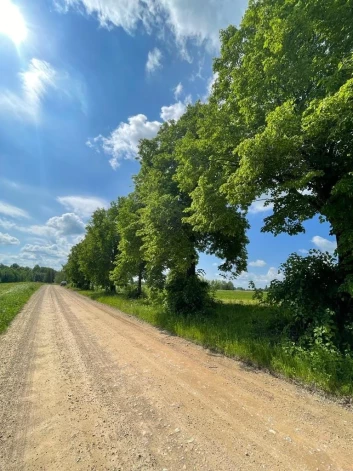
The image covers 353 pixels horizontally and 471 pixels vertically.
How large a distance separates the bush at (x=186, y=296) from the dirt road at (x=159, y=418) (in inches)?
246

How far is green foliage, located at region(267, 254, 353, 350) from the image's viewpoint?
22.3 ft

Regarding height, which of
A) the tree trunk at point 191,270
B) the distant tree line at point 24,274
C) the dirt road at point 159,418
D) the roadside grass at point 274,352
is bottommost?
the dirt road at point 159,418

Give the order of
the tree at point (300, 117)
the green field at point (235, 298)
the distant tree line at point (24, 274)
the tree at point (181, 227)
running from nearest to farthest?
the tree at point (300, 117) < the tree at point (181, 227) < the green field at point (235, 298) < the distant tree line at point (24, 274)

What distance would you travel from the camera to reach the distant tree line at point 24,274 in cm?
12679

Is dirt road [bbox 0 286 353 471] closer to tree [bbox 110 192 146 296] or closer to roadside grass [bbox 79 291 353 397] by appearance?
roadside grass [bbox 79 291 353 397]

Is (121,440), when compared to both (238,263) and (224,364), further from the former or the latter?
(238,263)

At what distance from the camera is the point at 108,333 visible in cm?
1058

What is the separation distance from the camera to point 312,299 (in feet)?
24.9

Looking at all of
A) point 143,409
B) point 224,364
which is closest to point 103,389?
point 143,409

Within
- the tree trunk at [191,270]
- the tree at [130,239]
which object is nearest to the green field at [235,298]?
the tree trunk at [191,270]

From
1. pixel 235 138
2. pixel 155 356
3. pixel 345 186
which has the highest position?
pixel 235 138

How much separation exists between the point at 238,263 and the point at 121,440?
47.1 feet

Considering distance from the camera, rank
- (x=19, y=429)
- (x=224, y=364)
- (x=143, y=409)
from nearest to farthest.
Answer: (x=19, y=429)
(x=143, y=409)
(x=224, y=364)

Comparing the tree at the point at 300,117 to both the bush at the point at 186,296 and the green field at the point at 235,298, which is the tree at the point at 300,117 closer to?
the green field at the point at 235,298
